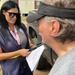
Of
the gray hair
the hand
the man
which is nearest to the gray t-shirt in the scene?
the man

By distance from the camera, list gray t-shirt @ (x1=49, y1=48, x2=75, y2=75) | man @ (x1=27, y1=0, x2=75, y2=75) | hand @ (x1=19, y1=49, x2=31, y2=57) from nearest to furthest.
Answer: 1. gray t-shirt @ (x1=49, y1=48, x2=75, y2=75)
2. man @ (x1=27, y1=0, x2=75, y2=75)
3. hand @ (x1=19, y1=49, x2=31, y2=57)

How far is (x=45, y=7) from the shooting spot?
1.31 m

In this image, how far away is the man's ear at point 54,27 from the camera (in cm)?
126

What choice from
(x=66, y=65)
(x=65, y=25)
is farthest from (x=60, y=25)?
(x=66, y=65)

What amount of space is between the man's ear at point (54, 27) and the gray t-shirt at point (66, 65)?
0.15 m

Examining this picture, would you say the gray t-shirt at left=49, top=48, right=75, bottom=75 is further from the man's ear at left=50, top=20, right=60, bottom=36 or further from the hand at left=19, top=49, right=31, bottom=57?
the hand at left=19, top=49, right=31, bottom=57

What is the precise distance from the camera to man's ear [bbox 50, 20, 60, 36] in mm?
1265

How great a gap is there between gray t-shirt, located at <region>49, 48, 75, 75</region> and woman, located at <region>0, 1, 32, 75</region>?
Result: 1.66 metres

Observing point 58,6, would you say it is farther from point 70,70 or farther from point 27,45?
point 27,45

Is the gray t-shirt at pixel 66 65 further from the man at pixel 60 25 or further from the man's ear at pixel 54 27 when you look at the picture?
the man's ear at pixel 54 27

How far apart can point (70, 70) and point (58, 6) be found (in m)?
→ 0.35

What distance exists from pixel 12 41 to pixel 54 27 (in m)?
1.63

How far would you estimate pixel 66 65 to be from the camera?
1127mm

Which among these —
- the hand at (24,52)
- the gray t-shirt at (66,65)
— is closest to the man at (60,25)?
the gray t-shirt at (66,65)
